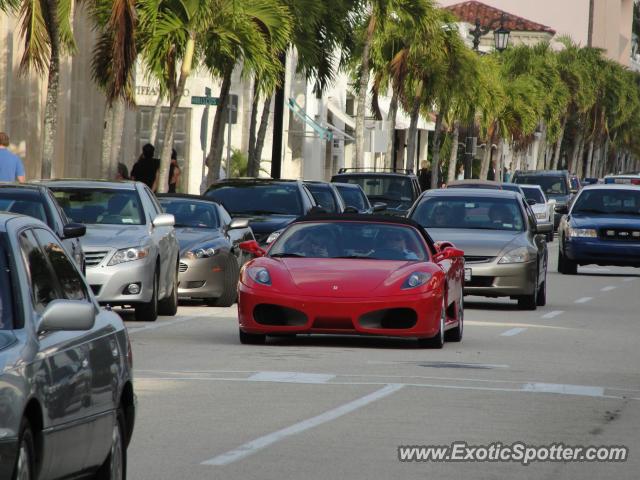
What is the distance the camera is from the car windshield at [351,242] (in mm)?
17672

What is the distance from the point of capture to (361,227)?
59.5 feet

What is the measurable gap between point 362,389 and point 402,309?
3.66 meters

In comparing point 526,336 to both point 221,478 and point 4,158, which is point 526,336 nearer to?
point 4,158

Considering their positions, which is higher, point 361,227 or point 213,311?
point 361,227

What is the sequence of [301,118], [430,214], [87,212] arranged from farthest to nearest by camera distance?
[301,118] → [430,214] → [87,212]

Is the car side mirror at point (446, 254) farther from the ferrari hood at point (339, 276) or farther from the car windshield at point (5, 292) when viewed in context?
the car windshield at point (5, 292)

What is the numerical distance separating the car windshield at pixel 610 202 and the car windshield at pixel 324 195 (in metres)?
6.05

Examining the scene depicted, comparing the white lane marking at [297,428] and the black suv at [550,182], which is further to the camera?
the black suv at [550,182]

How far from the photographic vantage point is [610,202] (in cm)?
3641

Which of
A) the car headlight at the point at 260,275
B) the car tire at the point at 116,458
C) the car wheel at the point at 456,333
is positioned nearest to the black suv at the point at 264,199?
the car wheel at the point at 456,333

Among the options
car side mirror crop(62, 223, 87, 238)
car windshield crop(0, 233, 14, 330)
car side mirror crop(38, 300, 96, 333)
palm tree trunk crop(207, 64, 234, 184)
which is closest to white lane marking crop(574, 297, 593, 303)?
palm tree trunk crop(207, 64, 234, 184)

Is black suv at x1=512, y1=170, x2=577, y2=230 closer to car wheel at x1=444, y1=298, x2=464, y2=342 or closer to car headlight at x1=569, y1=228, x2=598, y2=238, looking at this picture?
car headlight at x1=569, y1=228, x2=598, y2=238

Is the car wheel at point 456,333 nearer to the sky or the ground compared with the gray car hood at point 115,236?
nearer to the ground

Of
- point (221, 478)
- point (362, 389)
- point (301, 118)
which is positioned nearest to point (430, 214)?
point (362, 389)
